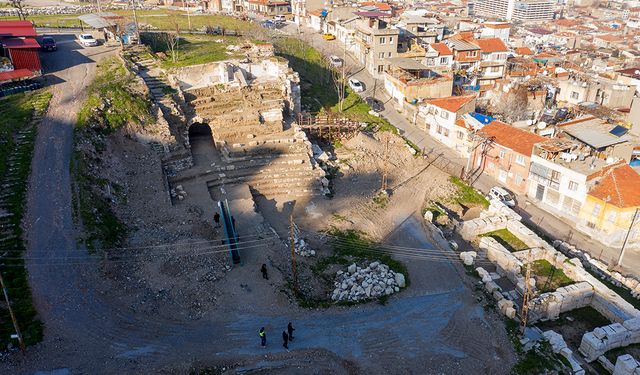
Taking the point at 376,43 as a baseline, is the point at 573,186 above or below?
below

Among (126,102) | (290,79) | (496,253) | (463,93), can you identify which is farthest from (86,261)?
(463,93)

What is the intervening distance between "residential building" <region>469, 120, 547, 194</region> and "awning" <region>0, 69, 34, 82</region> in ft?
119

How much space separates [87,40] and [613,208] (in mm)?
47456

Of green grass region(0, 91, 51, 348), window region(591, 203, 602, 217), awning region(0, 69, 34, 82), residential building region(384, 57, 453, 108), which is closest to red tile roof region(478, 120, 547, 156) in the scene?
window region(591, 203, 602, 217)

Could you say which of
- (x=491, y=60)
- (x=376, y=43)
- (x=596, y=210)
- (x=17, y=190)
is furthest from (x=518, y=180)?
(x=17, y=190)

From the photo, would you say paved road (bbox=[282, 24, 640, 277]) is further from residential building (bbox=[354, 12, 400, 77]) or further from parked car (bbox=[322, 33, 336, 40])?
parked car (bbox=[322, 33, 336, 40])

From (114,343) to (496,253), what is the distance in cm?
2186

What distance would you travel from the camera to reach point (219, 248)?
25297 millimetres

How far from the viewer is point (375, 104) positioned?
5353 centimetres

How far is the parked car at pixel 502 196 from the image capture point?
35228 mm

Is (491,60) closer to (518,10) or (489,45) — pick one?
(489,45)

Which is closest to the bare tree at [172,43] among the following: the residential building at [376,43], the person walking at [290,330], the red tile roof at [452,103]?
the residential building at [376,43]

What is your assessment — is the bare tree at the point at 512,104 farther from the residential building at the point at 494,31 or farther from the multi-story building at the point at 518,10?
the multi-story building at the point at 518,10

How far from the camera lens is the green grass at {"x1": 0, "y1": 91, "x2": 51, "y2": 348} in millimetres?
18312
